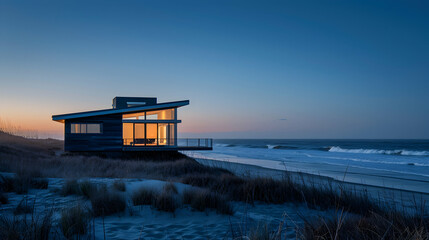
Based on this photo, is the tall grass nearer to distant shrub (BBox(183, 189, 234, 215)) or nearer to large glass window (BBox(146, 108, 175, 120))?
distant shrub (BBox(183, 189, 234, 215))

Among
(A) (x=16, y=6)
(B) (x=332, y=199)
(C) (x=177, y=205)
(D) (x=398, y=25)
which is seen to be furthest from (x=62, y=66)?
(D) (x=398, y=25)

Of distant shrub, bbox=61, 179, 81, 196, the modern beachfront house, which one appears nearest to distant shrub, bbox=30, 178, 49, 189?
distant shrub, bbox=61, 179, 81, 196

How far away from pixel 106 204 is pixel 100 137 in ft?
50.9

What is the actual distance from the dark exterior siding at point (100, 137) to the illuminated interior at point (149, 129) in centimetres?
100

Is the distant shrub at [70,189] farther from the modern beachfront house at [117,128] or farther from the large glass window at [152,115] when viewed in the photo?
the large glass window at [152,115]

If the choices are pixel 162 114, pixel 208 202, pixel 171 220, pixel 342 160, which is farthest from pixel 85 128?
pixel 342 160

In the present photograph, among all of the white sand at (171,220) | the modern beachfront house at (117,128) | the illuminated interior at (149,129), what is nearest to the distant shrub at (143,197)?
the white sand at (171,220)

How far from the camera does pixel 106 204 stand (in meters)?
4.45

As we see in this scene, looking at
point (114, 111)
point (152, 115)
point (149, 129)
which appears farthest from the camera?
point (149, 129)

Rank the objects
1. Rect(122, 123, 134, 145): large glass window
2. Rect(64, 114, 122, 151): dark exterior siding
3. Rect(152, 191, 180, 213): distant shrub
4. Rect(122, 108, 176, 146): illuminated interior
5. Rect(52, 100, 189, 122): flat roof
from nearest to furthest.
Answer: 1. Rect(152, 191, 180, 213): distant shrub
2. Rect(52, 100, 189, 122): flat roof
3. Rect(64, 114, 122, 151): dark exterior siding
4. Rect(122, 108, 176, 146): illuminated interior
5. Rect(122, 123, 134, 145): large glass window

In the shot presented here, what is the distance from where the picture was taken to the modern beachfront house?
1820cm

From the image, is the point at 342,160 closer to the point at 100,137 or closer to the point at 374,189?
the point at 374,189

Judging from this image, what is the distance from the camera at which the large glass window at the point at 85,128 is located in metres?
18.3

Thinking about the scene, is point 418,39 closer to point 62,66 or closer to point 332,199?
point 332,199
